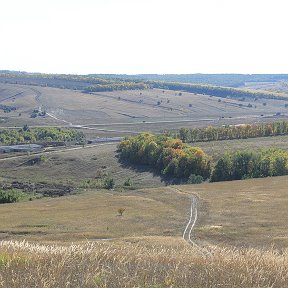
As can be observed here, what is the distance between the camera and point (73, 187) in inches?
4033

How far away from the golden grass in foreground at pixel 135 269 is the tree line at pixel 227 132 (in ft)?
456

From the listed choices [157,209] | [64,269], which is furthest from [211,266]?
[157,209]

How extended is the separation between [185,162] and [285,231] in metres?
66.3

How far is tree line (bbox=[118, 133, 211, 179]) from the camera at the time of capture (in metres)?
107

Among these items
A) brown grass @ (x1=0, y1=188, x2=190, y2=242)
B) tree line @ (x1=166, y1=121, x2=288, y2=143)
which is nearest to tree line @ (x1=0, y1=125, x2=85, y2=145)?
tree line @ (x1=166, y1=121, x2=288, y2=143)

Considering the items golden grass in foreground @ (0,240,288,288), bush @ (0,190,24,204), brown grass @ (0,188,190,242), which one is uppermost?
golden grass in foreground @ (0,240,288,288)

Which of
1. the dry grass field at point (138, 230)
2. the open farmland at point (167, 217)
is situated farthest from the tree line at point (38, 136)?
the open farmland at point (167, 217)

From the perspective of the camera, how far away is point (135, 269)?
11.9 m

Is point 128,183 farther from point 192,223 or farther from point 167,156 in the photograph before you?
point 192,223

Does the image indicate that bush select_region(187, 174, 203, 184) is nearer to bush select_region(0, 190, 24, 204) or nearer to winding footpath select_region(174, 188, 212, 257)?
winding footpath select_region(174, 188, 212, 257)

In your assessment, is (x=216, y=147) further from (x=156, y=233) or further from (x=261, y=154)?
(x=156, y=233)

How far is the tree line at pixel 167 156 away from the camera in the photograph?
352 ft

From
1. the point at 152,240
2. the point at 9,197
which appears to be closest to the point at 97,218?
the point at 152,240

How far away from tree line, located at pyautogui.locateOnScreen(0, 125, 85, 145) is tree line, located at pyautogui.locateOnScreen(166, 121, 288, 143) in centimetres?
3694
